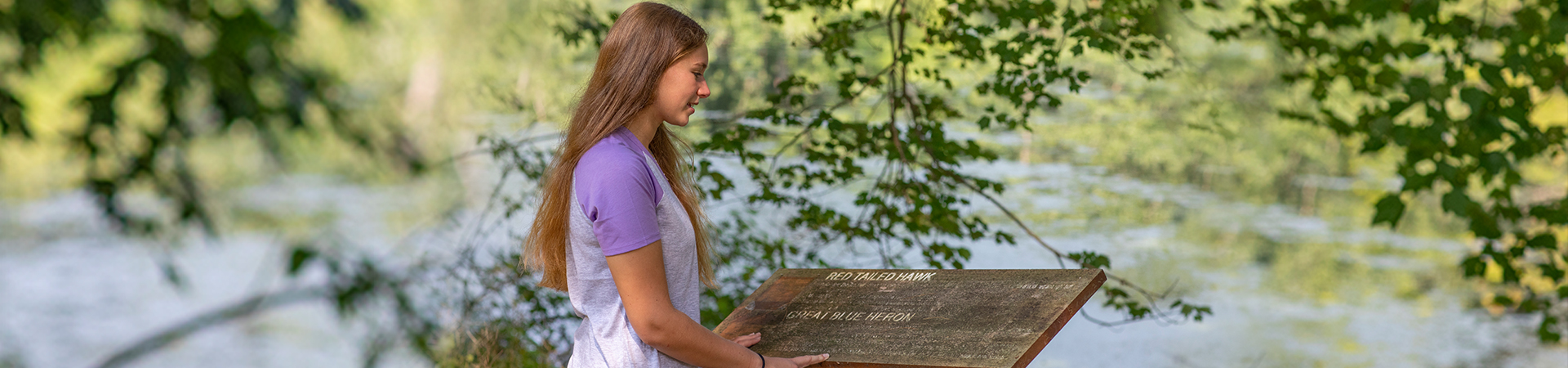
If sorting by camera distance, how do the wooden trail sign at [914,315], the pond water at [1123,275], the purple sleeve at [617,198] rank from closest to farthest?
1. the purple sleeve at [617,198]
2. the wooden trail sign at [914,315]
3. the pond water at [1123,275]

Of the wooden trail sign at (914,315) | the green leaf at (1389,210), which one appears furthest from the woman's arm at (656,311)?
the green leaf at (1389,210)

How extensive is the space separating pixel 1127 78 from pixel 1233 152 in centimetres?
147

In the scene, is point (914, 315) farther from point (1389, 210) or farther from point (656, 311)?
point (1389, 210)

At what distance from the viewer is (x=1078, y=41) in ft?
11.9

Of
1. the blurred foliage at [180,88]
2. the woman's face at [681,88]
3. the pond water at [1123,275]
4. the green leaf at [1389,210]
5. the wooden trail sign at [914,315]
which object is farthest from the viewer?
the pond water at [1123,275]

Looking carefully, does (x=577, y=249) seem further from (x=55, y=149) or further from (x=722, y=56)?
(x=722, y=56)

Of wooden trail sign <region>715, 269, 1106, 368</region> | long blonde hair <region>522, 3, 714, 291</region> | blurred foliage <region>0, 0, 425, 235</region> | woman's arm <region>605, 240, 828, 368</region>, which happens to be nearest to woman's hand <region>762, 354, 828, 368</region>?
wooden trail sign <region>715, 269, 1106, 368</region>

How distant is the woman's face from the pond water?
4.40 m

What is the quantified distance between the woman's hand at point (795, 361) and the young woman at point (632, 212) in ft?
0.21

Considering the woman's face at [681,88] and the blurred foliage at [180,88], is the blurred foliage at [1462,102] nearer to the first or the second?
the woman's face at [681,88]

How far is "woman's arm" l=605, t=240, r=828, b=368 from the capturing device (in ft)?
5.07

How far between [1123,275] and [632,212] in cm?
802

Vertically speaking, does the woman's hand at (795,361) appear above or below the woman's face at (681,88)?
below

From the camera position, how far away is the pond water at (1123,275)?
7.64 m
